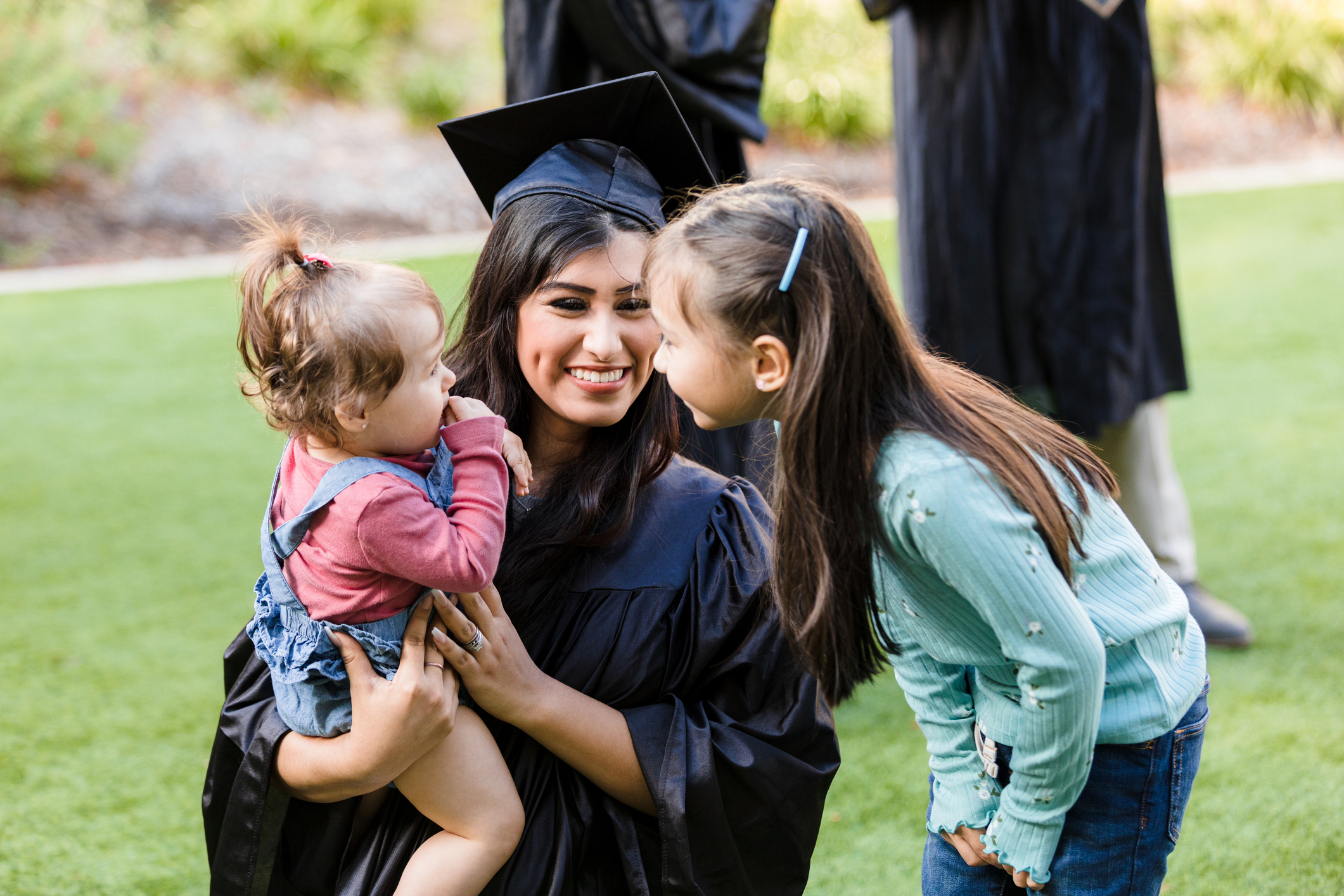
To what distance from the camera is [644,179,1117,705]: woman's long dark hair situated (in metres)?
1.41

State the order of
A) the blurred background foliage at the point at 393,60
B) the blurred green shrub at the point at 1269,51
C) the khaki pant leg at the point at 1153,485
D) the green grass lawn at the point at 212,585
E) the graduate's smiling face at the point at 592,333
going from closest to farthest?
1. the graduate's smiling face at the point at 592,333
2. the green grass lawn at the point at 212,585
3. the khaki pant leg at the point at 1153,485
4. the blurred background foliage at the point at 393,60
5. the blurred green shrub at the point at 1269,51

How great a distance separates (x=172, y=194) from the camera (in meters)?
9.97

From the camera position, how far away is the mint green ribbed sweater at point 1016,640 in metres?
1.34

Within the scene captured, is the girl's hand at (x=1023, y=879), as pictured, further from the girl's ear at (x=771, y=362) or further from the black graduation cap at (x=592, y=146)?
the black graduation cap at (x=592, y=146)

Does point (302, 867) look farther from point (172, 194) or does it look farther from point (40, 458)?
point (172, 194)

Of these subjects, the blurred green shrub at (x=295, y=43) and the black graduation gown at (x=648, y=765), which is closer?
the black graduation gown at (x=648, y=765)

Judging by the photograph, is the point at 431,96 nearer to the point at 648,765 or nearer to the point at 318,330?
the point at 318,330

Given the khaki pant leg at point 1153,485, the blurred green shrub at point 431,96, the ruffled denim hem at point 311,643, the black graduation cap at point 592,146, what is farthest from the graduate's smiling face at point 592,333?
the blurred green shrub at point 431,96

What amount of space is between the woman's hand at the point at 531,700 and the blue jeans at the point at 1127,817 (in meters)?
0.56

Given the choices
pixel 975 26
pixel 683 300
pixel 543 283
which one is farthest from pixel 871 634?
pixel 975 26

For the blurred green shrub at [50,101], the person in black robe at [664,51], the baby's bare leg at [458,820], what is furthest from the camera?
the blurred green shrub at [50,101]

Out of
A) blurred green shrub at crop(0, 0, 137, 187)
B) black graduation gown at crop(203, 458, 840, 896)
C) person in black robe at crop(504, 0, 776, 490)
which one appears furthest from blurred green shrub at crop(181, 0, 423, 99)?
black graduation gown at crop(203, 458, 840, 896)

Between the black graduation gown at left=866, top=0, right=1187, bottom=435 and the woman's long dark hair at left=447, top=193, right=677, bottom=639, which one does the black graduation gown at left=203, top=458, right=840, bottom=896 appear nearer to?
the woman's long dark hair at left=447, top=193, right=677, bottom=639

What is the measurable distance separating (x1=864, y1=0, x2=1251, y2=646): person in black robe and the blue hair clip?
2.31m
